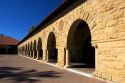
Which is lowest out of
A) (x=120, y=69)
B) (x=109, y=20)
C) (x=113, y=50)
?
(x=120, y=69)

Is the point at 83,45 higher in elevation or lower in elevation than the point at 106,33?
lower

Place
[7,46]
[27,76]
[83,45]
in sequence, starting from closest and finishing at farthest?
[27,76] < [83,45] < [7,46]

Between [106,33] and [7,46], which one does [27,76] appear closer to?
[106,33]

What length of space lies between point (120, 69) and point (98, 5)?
278 centimetres

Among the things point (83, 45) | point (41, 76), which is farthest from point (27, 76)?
point (83, 45)

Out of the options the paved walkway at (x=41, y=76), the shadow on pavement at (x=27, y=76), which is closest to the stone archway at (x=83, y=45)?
the paved walkway at (x=41, y=76)

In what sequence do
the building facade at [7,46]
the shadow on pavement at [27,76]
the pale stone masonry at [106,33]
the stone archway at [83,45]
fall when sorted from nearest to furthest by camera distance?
the pale stone masonry at [106,33]
the shadow on pavement at [27,76]
the stone archway at [83,45]
the building facade at [7,46]

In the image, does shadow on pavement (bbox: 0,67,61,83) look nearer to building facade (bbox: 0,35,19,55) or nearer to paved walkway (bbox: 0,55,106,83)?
paved walkway (bbox: 0,55,106,83)

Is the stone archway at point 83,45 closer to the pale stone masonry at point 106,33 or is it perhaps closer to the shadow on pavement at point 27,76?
the pale stone masonry at point 106,33

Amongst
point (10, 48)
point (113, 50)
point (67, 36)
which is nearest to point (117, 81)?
point (113, 50)

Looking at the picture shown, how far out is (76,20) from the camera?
Result: 34.7 feet

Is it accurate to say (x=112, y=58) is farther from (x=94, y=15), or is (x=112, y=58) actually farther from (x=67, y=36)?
(x=67, y=36)

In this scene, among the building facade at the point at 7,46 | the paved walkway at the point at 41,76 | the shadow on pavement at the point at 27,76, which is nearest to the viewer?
the paved walkway at the point at 41,76

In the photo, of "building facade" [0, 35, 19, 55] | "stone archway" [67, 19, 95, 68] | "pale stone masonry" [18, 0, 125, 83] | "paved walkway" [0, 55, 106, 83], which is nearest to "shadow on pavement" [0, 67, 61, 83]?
"paved walkway" [0, 55, 106, 83]
